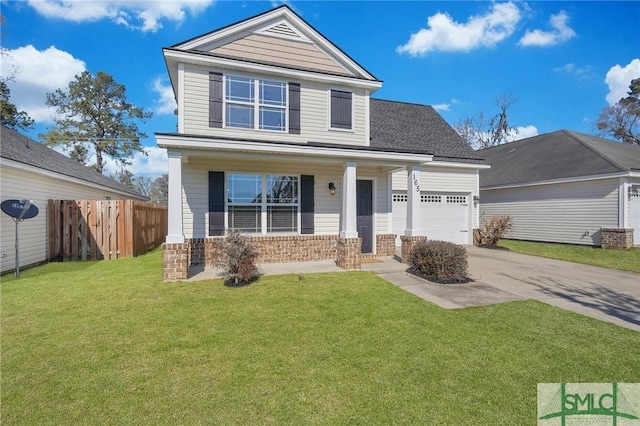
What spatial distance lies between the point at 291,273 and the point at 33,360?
15.8 ft

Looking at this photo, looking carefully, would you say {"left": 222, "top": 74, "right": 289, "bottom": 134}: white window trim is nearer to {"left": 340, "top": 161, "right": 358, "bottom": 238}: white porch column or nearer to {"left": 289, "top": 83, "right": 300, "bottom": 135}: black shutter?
{"left": 289, "top": 83, "right": 300, "bottom": 135}: black shutter

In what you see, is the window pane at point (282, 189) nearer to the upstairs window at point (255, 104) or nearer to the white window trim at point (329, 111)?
the upstairs window at point (255, 104)

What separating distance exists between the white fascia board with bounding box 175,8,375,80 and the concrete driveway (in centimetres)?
716

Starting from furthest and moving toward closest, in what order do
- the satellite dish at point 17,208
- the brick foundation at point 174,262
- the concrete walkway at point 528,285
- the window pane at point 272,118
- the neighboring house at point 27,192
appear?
the window pane at point 272,118, the neighboring house at point 27,192, the satellite dish at point 17,208, the brick foundation at point 174,262, the concrete walkway at point 528,285

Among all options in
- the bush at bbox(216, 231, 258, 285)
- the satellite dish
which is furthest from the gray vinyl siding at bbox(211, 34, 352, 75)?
the satellite dish

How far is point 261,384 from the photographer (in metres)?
2.88

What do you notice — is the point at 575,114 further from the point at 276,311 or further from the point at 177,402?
the point at 177,402

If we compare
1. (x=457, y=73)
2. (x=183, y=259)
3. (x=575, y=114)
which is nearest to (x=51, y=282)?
(x=183, y=259)

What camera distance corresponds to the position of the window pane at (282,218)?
8836mm

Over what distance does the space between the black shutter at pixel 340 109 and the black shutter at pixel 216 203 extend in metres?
4.00

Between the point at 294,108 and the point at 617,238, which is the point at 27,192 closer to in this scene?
the point at 294,108

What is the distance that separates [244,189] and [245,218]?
87 centimetres

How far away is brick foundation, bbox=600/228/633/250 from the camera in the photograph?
11461 millimetres

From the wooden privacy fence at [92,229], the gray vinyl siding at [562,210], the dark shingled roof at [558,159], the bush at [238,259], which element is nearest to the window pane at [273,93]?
the bush at [238,259]
